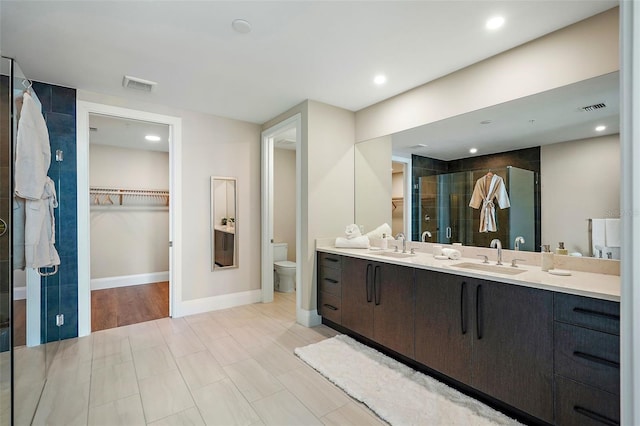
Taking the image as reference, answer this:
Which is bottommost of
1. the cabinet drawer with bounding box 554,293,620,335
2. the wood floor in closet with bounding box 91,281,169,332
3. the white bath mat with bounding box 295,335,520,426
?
the wood floor in closet with bounding box 91,281,169,332

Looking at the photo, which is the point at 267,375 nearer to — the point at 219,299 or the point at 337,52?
the point at 219,299

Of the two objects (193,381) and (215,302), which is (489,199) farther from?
(215,302)

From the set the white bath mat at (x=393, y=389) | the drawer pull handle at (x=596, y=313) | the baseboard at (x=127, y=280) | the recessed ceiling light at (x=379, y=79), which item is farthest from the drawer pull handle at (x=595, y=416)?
the baseboard at (x=127, y=280)

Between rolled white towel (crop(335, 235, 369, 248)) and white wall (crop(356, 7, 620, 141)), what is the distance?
4.00 ft

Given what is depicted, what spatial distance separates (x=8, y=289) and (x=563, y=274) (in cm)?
329

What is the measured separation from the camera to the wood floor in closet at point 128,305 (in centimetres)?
353

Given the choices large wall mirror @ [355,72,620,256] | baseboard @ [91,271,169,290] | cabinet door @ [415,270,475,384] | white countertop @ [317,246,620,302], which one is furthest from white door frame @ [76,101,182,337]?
cabinet door @ [415,270,475,384]

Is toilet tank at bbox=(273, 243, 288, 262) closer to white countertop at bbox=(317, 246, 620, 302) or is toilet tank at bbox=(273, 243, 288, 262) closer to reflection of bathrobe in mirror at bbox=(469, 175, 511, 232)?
white countertop at bbox=(317, 246, 620, 302)

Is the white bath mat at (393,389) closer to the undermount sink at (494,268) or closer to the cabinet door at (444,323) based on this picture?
the cabinet door at (444,323)

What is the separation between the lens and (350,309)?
2969 millimetres

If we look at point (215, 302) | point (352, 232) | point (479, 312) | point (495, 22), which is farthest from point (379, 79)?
point (215, 302)

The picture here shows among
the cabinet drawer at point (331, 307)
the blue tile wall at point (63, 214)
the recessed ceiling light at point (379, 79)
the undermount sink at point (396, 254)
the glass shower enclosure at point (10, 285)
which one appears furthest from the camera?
the cabinet drawer at point (331, 307)

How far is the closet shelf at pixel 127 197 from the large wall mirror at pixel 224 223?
2.20m

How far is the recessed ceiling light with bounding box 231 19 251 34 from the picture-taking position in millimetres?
1971
